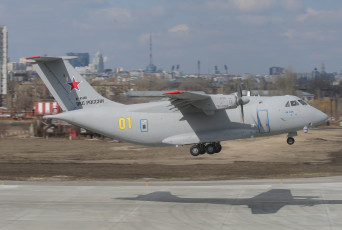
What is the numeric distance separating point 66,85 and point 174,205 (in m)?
11.8

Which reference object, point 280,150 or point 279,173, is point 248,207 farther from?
point 280,150

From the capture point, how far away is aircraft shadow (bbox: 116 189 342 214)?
36466 mm

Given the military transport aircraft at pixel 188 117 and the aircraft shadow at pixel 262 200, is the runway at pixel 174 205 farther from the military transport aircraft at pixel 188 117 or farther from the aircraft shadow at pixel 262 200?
the military transport aircraft at pixel 188 117

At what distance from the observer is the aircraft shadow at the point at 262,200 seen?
3647 centimetres

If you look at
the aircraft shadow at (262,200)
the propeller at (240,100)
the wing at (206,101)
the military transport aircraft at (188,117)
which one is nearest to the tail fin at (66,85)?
the military transport aircraft at (188,117)

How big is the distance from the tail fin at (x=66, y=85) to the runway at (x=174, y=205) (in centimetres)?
758

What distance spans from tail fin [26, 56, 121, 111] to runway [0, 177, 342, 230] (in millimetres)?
7581

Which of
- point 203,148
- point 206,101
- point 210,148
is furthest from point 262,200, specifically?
point 206,101

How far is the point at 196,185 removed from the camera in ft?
149

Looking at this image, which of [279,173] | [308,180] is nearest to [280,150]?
[279,173]

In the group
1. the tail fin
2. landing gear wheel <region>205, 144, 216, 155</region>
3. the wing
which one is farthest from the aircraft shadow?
→ the tail fin

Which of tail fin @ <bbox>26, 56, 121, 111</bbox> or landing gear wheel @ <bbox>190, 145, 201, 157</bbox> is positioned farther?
tail fin @ <bbox>26, 56, 121, 111</bbox>

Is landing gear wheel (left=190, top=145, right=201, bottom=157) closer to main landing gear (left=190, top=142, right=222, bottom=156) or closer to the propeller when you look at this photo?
main landing gear (left=190, top=142, right=222, bottom=156)

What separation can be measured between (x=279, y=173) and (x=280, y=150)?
1560 centimetres
